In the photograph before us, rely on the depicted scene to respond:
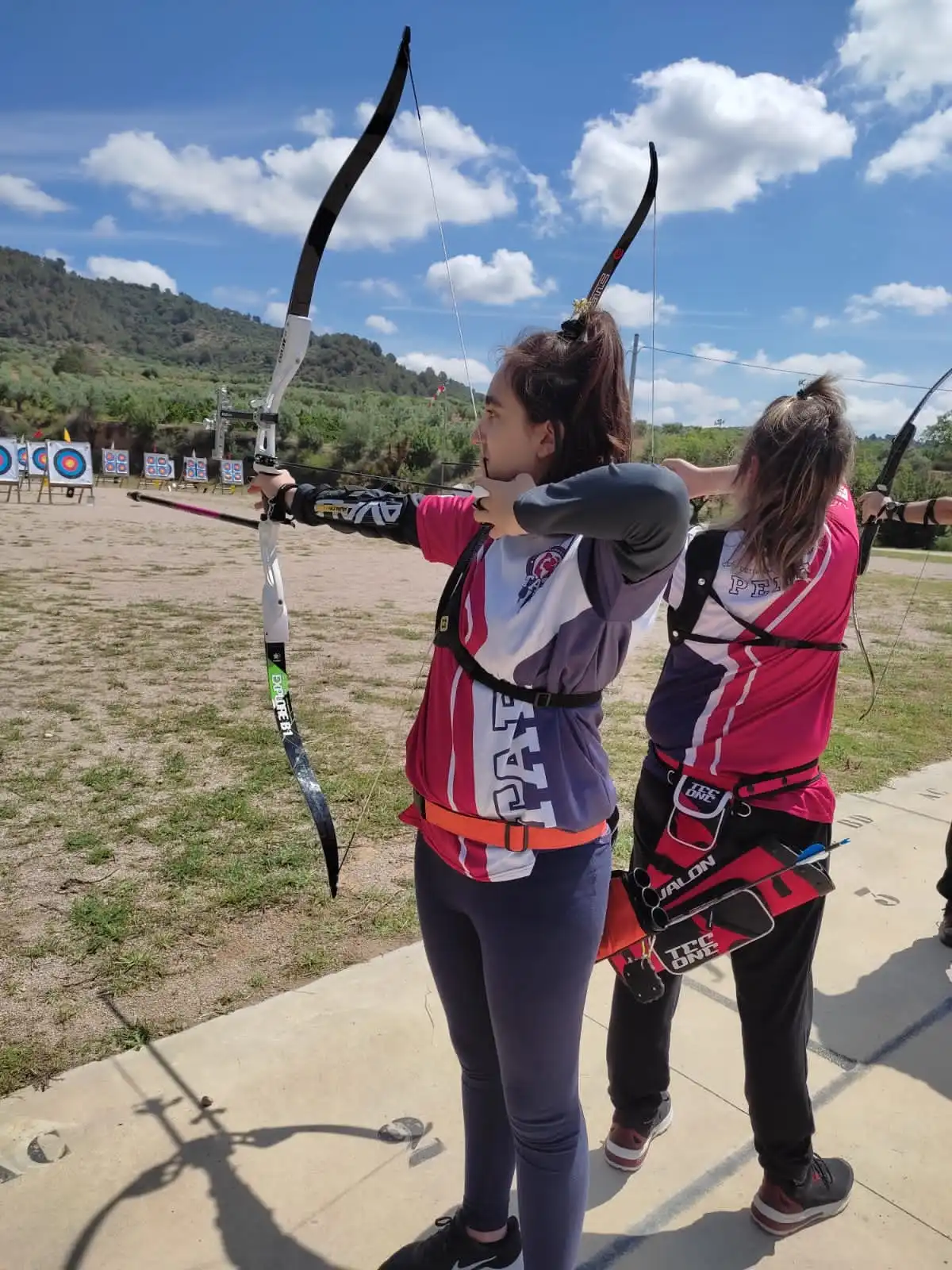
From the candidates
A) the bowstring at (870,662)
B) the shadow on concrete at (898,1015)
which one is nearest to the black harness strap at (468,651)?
the bowstring at (870,662)

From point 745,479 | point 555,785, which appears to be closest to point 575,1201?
point 555,785

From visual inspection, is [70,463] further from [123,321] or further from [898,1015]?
[123,321]

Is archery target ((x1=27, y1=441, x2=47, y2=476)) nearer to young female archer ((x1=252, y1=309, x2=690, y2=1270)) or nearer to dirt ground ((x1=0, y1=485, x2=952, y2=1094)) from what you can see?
dirt ground ((x1=0, y1=485, x2=952, y2=1094))

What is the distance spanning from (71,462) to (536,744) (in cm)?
2327

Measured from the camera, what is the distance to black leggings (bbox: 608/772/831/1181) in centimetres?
173

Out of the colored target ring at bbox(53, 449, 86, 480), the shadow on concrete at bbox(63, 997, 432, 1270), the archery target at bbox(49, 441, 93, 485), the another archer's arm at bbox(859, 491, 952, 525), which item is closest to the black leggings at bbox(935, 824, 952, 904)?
the another archer's arm at bbox(859, 491, 952, 525)

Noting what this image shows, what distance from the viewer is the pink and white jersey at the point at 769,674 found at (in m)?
1.69

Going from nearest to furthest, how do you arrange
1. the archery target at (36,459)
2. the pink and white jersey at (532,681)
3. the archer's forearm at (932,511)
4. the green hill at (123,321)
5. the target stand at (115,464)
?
the pink and white jersey at (532,681) → the archer's forearm at (932,511) → the archery target at (36,459) → the target stand at (115,464) → the green hill at (123,321)

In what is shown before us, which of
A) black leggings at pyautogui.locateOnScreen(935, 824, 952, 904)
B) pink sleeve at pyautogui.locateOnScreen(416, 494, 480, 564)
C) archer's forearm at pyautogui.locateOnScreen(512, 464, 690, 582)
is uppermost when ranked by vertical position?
archer's forearm at pyautogui.locateOnScreen(512, 464, 690, 582)

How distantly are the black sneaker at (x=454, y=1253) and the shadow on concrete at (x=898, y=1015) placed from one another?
4.00ft

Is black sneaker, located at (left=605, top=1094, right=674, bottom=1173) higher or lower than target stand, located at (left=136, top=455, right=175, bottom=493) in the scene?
lower

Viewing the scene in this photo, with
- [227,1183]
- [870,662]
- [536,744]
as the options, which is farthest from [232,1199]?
[870,662]

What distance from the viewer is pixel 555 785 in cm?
130

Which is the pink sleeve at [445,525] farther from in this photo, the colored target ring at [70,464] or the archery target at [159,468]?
the archery target at [159,468]
